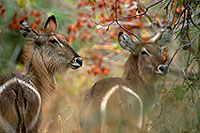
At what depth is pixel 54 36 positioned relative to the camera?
643 centimetres

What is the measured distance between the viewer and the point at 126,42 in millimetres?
6469

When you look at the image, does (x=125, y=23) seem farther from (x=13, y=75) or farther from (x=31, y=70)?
(x=13, y=75)

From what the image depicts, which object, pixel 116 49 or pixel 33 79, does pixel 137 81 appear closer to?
Result: pixel 33 79

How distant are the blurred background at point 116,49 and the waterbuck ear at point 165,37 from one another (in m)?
0.15

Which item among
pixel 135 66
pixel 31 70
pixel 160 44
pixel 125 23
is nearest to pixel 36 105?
pixel 31 70

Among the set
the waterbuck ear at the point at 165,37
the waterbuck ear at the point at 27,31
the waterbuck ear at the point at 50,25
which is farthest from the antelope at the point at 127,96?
the waterbuck ear at the point at 27,31

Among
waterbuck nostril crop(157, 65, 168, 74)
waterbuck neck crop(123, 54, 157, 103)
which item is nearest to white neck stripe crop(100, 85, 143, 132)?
waterbuck neck crop(123, 54, 157, 103)

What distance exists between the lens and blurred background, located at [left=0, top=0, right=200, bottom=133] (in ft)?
19.6

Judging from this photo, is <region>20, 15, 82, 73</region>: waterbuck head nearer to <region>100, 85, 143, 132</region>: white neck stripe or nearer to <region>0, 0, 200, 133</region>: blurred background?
<region>0, 0, 200, 133</region>: blurred background

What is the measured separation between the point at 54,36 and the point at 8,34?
28.6 feet

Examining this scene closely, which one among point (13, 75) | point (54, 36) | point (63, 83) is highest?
point (54, 36)

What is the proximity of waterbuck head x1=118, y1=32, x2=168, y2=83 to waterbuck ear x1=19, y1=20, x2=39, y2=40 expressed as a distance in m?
1.60

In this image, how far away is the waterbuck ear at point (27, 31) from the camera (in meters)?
6.20

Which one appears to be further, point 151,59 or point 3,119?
point 151,59
